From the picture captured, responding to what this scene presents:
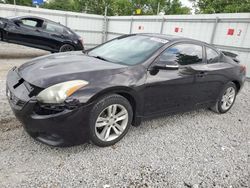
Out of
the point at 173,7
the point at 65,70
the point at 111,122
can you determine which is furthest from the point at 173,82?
the point at 173,7

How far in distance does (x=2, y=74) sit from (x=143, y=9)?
3230 cm

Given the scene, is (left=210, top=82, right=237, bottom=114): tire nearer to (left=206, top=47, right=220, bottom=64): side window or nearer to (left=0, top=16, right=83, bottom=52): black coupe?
(left=206, top=47, right=220, bottom=64): side window

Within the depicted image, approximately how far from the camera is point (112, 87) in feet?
8.86

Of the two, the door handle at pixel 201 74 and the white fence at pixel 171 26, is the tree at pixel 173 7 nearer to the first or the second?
the white fence at pixel 171 26

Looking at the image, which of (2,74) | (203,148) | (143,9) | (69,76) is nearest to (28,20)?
(2,74)

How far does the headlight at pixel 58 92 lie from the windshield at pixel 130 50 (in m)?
0.94

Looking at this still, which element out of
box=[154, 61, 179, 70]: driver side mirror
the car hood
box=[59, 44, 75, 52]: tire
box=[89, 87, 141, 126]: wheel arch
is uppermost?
box=[154, 61, 179, 70]: driver side mirror

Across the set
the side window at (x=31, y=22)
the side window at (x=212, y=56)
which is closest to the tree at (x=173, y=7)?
the side window at (x=31, y=22)

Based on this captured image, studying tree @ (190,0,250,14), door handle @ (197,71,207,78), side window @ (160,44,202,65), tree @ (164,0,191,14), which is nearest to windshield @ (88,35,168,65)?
side window @ (160,44,202,65)

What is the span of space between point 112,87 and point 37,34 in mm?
6699

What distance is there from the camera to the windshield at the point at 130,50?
3225mm

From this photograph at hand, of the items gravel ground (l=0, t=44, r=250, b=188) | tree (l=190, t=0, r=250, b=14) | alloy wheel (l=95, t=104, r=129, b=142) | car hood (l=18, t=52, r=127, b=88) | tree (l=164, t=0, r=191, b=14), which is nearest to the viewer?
gravel ground (l=0, t=44, r=250, b=188)

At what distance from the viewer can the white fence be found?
26.5 feet

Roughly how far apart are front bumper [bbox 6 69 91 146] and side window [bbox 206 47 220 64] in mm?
2602
